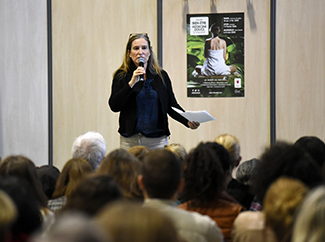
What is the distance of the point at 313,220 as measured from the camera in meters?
1.05

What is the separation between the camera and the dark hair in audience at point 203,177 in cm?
192

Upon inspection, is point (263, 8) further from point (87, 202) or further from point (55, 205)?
point (87, 202)

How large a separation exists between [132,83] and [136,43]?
36cm

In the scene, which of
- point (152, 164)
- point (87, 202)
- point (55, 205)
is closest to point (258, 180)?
point (152, 164)

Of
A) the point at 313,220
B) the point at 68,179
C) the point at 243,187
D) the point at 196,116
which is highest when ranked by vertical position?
the point at 196,116

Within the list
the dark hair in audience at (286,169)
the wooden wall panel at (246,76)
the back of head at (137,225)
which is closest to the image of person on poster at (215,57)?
the wooden wall panel at (246,76)

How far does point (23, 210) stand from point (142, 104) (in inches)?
82.9

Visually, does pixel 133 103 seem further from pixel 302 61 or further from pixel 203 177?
pixel 302 61

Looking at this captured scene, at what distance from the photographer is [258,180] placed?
182cm

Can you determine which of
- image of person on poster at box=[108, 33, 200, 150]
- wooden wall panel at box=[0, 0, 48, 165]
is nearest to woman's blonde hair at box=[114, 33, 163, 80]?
image of person on poster at box=[108, 33, 200, 150]

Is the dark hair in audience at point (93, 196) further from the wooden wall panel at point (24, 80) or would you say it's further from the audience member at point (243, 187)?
the wooden wall panel at point (24, 80)

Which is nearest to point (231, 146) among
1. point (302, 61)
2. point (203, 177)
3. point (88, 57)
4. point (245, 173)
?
point (245, 173)

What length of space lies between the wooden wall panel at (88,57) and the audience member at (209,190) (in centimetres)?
300

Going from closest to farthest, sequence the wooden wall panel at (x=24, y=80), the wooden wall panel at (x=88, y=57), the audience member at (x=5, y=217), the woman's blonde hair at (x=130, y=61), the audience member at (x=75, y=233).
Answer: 1. the audience member at (x=75, y=233)
2. the audience member at (x=5, y=217)
3. the woman's blonde hair at (x=130, y=61)
4. the wooden wall panel at (x=24, y=80)
5. the wooden wall panel at (x=88, y=57)
